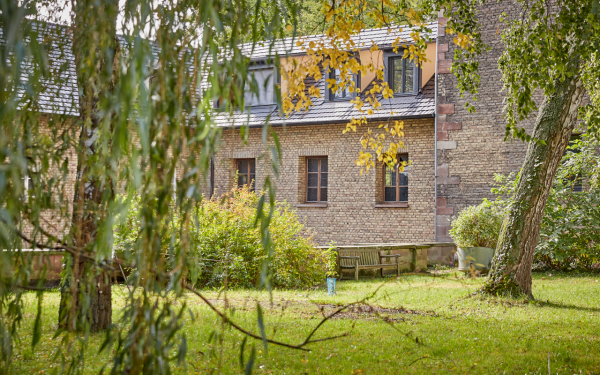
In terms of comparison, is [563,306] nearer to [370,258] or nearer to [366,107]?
[370,258]

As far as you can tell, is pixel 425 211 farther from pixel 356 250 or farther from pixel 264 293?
pixel 264 293

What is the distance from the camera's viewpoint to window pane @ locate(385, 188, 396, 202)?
17.1m

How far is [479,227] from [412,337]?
9.50 meters

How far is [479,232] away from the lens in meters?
13.8

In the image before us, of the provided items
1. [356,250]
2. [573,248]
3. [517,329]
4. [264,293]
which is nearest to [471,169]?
[573,248]

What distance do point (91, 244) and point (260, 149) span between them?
15777 mm

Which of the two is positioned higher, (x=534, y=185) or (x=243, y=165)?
(x=243, y=165)

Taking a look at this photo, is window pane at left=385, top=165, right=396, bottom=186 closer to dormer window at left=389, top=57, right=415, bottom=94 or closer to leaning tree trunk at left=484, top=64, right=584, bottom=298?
dormer window at left=389, top=57, right=415, bottom=94

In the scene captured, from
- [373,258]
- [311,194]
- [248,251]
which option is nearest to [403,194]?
[311,194]

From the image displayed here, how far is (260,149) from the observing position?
717 inches

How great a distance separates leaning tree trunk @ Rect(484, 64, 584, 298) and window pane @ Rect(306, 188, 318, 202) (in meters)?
9.73

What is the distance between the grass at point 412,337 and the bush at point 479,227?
398 centimetres

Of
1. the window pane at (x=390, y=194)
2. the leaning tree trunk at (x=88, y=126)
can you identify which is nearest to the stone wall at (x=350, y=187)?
the window pane at (x=390, y=194)

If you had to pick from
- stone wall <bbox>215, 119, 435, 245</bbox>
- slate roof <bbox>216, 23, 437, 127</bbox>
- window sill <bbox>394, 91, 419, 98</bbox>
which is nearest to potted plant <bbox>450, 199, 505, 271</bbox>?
stone wall <bbox>215, 119, 435, 245</bbox>
